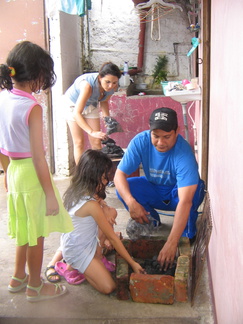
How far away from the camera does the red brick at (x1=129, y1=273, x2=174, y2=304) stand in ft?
7.84

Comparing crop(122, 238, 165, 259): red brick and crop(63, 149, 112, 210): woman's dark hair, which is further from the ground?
crop(63, 149, 112, 210): woman's dark hair

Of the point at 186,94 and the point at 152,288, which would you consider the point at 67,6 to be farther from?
the point at 152,288

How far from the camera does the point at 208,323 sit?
2.29 metres

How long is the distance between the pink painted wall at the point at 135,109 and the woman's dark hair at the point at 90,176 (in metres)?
3.73

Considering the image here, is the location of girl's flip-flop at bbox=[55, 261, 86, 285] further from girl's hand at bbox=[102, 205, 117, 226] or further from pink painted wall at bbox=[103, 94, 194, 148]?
pink painted wall at bbox=[103, 94, 194, 148]

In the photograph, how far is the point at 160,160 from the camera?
310cm

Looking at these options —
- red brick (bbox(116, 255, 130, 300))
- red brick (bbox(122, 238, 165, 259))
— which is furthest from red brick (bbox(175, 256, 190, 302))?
red brick (bbox(122, 238, 165, 259))

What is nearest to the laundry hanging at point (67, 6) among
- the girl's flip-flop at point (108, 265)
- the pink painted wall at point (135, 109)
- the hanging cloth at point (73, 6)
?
the hanging cloth at point (73, 6)

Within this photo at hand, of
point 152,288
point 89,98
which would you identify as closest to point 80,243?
point 152,288

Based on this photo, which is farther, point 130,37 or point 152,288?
point 130,37

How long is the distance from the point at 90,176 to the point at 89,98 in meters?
2.09

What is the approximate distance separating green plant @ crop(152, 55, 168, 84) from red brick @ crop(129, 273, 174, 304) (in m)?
4.96

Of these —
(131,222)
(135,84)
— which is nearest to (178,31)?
(135,84)

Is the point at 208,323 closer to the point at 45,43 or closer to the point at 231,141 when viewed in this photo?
the point at 231,141
